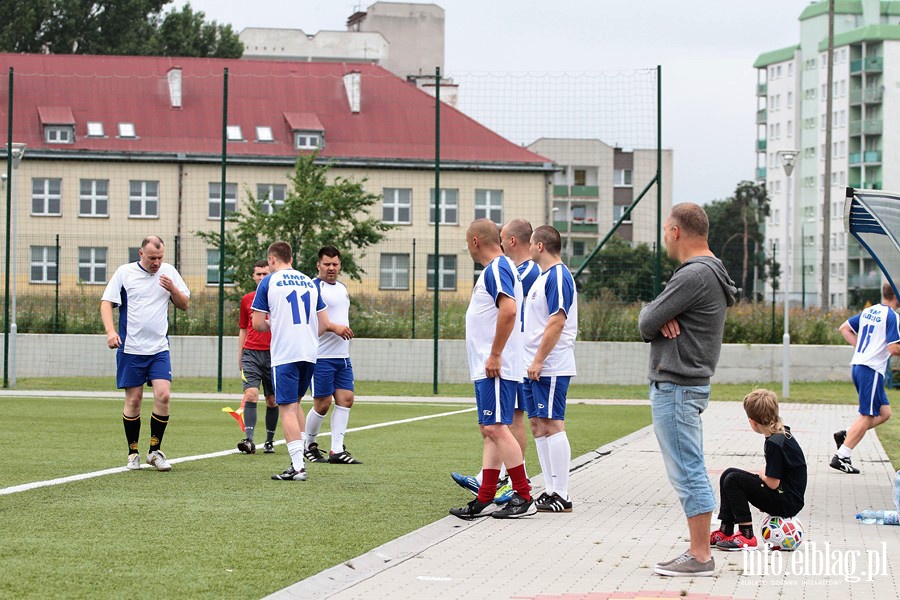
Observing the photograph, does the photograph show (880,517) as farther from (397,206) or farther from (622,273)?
(397,206)

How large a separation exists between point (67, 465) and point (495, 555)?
5.50 metres

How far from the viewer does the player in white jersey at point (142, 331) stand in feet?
38.1

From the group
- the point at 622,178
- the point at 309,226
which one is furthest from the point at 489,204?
the point at 622,178

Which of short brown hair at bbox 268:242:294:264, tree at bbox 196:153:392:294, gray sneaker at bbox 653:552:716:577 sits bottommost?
gray sneaker at bbox 653:552:716:577

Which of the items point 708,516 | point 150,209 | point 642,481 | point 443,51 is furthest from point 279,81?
point 708,516

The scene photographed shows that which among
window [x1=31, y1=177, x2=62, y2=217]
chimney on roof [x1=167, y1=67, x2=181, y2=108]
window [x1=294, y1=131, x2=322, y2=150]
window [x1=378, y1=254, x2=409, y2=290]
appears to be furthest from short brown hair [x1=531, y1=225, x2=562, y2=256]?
chimney on roof [x1=167, y1=67, x2=181, y2=108]

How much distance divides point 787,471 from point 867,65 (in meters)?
108

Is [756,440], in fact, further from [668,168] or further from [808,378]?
[668,168]

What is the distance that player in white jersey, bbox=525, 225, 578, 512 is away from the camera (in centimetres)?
954

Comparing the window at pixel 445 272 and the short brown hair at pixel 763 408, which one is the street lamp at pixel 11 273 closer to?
the window at pixel 445 272

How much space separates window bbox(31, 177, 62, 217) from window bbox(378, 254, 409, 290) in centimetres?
1995

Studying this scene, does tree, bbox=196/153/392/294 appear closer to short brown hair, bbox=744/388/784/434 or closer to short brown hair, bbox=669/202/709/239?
short brown hair, bbox=744/388/784/434

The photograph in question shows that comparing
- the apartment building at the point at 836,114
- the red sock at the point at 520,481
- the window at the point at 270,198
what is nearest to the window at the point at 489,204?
the window at the point at 270,198

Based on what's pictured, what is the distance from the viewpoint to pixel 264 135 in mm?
56969
